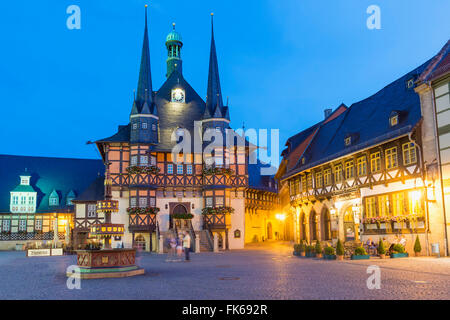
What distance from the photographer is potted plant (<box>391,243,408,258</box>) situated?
23.8 m

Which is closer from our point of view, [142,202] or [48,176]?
[142,202]

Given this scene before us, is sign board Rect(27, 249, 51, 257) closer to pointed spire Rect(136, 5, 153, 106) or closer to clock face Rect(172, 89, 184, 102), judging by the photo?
pointed spire Rect(136, 5, 153, 106)

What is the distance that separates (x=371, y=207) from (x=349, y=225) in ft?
14.0

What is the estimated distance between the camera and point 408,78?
1166 inches

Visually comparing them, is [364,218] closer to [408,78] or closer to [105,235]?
[408,78]

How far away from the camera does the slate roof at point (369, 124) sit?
26986 millimetres

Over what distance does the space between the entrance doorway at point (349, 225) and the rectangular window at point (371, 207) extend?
310 cm

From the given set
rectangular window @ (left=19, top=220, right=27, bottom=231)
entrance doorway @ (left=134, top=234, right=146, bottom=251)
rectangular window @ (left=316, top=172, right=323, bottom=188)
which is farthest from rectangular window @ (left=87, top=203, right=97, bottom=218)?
Result: rectangular window @ (left=316, top=172, right=323, bottom=188)

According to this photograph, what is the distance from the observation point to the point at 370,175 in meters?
29.0

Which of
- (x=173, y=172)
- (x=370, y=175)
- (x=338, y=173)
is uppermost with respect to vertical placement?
(x=173, y=172)

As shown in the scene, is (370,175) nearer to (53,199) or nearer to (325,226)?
(325,226)

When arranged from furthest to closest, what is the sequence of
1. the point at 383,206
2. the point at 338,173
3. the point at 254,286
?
the point at 338,173 → the point at 383,206 → the point at 254,286

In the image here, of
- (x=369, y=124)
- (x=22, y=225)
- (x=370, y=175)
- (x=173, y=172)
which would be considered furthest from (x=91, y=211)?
(x=370, y=175)
